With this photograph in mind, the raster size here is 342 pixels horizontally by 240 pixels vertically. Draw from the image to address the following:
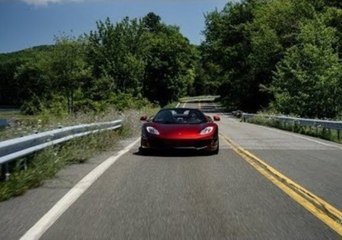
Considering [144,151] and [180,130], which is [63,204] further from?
[144,151]

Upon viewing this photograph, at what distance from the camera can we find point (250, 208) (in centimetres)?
750

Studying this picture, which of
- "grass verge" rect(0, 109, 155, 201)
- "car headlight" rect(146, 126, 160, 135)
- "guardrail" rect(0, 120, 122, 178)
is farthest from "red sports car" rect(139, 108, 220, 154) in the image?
"guardrail" rect(0, 120, 122, 178)

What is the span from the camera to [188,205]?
25.2 feet

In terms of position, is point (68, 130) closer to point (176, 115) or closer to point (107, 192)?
point (176, 115)

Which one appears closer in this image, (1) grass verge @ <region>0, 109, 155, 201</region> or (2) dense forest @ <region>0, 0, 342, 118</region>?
(1) grass verge @ <region>0, 109, 155, 201</region>

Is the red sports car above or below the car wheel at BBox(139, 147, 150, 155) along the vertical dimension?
above

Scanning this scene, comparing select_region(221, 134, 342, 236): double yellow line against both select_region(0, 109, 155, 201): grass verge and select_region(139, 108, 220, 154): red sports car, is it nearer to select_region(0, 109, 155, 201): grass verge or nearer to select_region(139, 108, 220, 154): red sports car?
select_region(139, 108, 220, 154): red sports car

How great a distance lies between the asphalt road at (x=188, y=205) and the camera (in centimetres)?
616

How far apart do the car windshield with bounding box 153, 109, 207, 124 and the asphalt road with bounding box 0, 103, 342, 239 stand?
2865 millimetres

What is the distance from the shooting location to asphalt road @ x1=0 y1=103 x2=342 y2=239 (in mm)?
6164

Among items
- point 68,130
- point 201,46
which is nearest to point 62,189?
point 68,130

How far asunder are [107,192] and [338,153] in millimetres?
8949

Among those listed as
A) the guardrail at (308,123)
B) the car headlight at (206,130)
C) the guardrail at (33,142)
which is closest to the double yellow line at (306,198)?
the car headlight at (206,130)

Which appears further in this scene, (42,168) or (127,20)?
(127,20)
